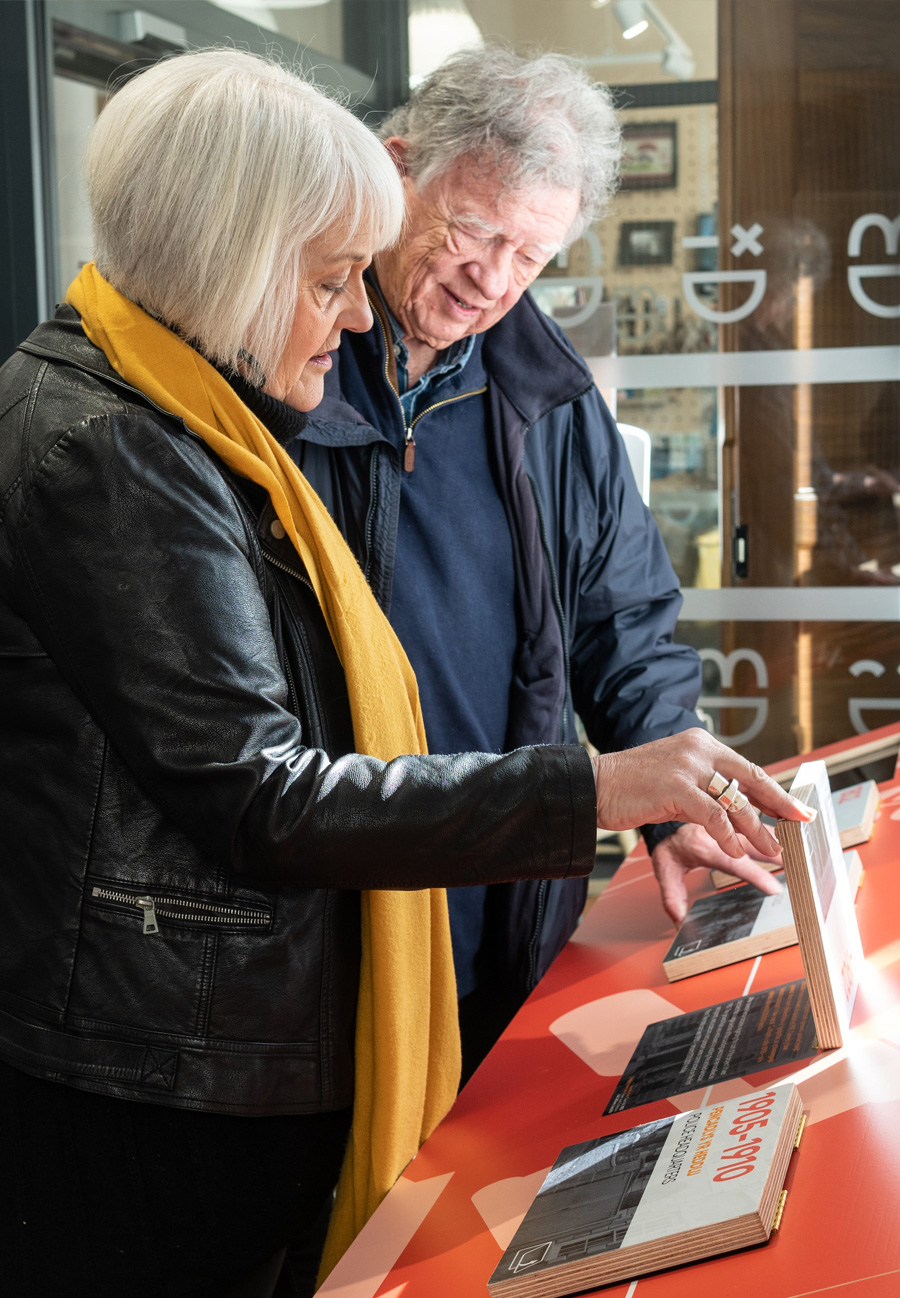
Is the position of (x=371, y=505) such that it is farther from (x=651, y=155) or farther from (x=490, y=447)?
(x=651, y=155)

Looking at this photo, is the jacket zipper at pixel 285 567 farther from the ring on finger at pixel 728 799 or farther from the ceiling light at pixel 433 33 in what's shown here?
the ceiling light at pixel 433 33

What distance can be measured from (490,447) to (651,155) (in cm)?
178

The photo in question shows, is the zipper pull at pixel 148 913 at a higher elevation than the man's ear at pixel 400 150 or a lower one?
lower

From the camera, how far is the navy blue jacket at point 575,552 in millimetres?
1761

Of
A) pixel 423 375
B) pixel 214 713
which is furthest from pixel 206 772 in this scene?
pixel 423 375

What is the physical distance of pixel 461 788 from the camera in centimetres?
105

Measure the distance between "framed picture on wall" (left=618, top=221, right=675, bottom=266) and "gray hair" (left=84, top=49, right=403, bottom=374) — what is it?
88.4 inches

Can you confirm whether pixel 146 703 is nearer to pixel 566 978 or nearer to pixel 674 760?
pixel 674 760

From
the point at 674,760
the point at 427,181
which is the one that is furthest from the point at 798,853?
the point at 427,181

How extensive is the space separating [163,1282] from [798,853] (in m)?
0.70

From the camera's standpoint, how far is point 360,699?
1215 millimetres

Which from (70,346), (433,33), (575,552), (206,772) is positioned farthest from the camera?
(433,33)

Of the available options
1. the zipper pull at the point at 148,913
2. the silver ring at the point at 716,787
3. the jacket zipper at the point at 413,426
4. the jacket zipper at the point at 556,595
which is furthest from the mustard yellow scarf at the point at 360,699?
the jacket zipper at the point at 556,595

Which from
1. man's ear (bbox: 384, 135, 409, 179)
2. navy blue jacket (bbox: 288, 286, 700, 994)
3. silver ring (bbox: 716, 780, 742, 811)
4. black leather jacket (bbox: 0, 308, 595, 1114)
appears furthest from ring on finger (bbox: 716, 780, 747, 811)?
man's ear (bbox: 384, 135, 409, 179)
